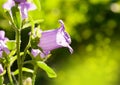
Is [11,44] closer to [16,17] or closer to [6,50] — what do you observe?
[6,50]

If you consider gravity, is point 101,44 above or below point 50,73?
below

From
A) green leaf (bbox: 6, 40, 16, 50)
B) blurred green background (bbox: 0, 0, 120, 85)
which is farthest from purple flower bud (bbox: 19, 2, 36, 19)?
blurred green background (bbox: 0, 0, 120, 85)

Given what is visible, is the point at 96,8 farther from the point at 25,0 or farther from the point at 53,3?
the point at 25,0

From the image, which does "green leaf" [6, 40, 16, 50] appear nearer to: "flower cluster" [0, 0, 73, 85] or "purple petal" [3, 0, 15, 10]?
"flower cluster" [0, 0, 73, 85]

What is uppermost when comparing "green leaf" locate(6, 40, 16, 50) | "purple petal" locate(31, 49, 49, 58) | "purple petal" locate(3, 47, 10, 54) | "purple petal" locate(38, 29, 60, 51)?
"purple petal" locate(38, 29, 60, 51)

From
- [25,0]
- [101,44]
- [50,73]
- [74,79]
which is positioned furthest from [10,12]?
[101,44]

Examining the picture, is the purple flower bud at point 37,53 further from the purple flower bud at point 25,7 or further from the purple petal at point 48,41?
the purple flower bud at point 25,7
